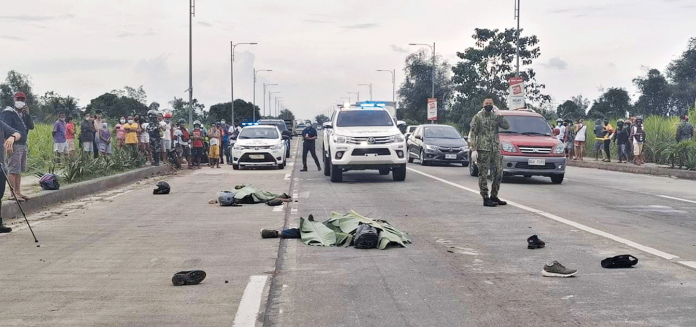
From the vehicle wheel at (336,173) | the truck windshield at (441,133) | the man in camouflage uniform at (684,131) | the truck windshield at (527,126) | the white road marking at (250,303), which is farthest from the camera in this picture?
the truck windshield at (441,133)

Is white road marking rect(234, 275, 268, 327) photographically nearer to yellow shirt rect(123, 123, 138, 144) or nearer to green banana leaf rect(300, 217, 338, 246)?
green banana leaf rect(300, 217, 338, 246)

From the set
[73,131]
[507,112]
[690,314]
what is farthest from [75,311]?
[73,131]

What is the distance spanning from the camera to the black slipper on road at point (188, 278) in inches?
284

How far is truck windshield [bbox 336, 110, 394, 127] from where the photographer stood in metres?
21.5

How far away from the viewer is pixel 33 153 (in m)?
26.0

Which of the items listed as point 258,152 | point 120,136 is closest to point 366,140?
point 258,152

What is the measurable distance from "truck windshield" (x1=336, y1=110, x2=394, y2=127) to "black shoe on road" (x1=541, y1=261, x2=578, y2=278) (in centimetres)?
1393

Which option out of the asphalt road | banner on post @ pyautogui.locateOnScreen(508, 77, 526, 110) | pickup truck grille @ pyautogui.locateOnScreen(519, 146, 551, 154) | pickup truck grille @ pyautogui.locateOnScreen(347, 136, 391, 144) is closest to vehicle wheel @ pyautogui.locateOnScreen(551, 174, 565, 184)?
pickup truck grille @ pyautogui.locateOnScreen(519, 146, 551, 154)

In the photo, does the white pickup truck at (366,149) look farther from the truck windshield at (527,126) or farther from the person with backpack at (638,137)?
the person with backpack at (638,137)

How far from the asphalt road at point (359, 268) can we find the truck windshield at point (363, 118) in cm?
669

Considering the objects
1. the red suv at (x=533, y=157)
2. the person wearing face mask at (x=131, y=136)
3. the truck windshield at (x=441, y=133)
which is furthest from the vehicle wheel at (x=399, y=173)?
the truck windshield at (x=441, y=133)

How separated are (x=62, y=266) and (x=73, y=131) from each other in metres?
18.4

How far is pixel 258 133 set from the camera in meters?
30.2

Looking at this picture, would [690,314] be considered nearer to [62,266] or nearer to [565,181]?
[62,266]
